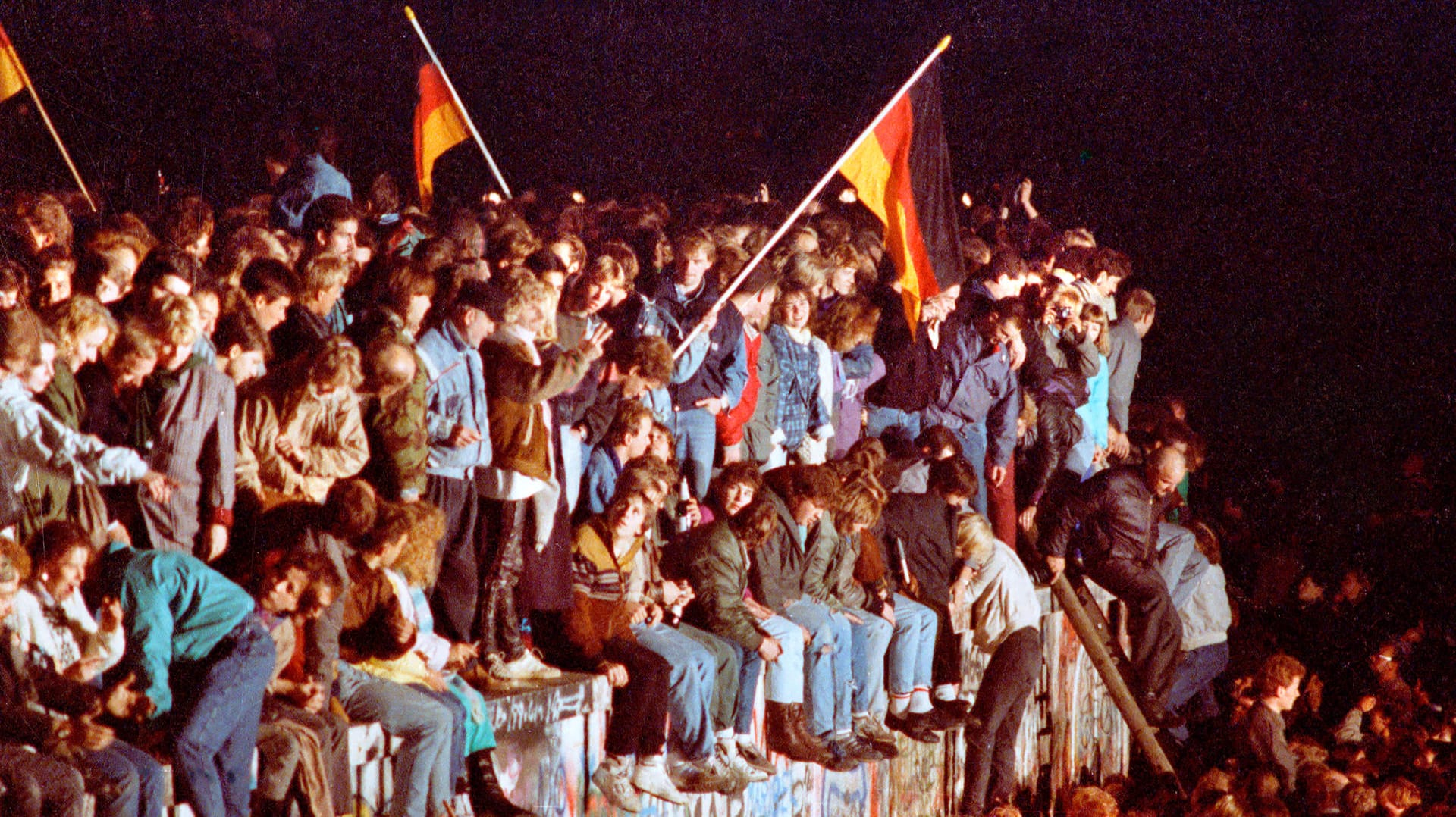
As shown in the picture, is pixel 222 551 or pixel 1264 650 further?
pixel 1264 650

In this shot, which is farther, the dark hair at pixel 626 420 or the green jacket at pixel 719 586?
the green jacket at pixel 719 586

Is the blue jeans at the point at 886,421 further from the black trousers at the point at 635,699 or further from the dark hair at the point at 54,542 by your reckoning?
the dark hair at the point at 54,542

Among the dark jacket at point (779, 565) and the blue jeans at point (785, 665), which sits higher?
the dark jacket at point (779, 565)

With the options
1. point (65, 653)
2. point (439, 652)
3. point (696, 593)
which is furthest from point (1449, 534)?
point (65, 653)

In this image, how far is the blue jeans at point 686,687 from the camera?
814 centimetres

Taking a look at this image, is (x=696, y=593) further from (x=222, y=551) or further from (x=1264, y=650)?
(x=1264, y=650)

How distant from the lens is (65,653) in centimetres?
576

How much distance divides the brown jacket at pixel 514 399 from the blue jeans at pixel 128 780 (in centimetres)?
225

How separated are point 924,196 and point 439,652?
14.9 ft

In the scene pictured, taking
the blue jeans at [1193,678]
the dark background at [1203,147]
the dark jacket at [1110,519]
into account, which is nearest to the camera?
the dark jacket at [1110,519]

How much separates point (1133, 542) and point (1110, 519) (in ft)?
0.81

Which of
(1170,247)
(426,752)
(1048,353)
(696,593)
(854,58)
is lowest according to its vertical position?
(426,752)

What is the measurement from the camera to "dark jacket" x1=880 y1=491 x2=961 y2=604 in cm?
1017

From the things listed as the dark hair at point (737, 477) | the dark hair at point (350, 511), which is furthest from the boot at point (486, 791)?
the dark hair at point (737, 477)
